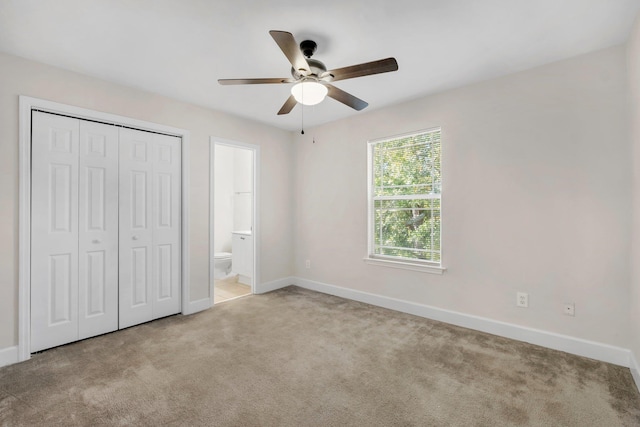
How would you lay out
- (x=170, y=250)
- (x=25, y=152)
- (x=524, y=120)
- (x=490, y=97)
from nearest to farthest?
(x=25, y=152) < (x=524, y=120) < (x=490, y=97) < (x=170, y=250)

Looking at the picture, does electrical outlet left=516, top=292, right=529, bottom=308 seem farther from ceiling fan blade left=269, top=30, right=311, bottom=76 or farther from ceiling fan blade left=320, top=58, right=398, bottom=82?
ceiling fan blade left=269, top=30, right=311, bottom=76

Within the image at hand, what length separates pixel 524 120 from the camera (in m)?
2.72

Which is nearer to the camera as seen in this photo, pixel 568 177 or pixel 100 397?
pixel 100 397

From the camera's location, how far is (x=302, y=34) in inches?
85.3

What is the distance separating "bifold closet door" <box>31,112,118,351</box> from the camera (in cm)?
255

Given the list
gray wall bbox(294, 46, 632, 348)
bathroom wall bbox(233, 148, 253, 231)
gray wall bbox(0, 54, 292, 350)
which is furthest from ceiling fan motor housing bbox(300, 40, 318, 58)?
bathroom wall bbox(233, 148, 253, 231)

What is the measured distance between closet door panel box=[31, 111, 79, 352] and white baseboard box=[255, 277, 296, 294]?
209cm

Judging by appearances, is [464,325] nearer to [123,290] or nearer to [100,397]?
[100,397]

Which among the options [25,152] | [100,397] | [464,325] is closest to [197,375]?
[100,397]

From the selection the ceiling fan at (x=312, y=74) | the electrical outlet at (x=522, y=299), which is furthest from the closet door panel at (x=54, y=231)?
the electrical outlet at (x=522, y=299)

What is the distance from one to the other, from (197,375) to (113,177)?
2.07 meters

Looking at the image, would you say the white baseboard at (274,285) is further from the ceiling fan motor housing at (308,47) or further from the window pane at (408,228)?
the ceiling fan motor housing at (308,47)

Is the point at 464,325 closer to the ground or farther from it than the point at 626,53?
closer to the ground

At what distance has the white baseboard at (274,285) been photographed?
4.31 meters
